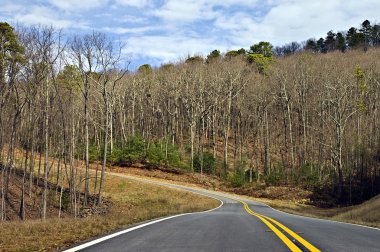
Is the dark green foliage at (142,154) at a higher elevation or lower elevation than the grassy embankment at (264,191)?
higher

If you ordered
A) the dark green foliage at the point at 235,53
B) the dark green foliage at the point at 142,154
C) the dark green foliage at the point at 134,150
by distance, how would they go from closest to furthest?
the dark green foliage at the point at 142,154, the dark green foliage at the point at 134,150, the dark green foliage at the point at 235,53

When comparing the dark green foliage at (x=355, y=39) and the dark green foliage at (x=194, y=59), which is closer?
the dark green foliage at (x=194, y=59)

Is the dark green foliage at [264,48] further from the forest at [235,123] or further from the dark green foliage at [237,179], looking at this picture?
the dark green foliage at [237,179]

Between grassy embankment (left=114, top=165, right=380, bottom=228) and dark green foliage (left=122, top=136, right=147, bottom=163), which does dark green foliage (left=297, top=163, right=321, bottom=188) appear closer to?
grassy embankment (left=114, top=165, right=380, bottom=228)

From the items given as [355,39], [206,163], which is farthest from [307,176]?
[355,39]

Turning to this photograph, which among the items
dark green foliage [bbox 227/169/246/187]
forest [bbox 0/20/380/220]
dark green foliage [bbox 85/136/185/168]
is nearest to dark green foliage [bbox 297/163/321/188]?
forest [bbox 0/20/380/220]

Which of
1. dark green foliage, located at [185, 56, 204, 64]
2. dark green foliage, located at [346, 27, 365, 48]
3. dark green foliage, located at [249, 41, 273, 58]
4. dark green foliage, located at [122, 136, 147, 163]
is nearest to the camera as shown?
dark green foliage, located at [122, 136, 147, 163]

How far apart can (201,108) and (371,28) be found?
8437cm

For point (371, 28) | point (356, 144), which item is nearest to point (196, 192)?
point (356, 144)

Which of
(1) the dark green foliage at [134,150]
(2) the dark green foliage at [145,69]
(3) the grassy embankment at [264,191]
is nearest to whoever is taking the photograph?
(3) the grassy embankment at [264,191]

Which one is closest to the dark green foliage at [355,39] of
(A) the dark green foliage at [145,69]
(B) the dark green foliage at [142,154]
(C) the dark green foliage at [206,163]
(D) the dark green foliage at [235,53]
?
(D) the dark green foliage at [235,53]

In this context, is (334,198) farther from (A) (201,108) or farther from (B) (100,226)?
(B) (100,226)

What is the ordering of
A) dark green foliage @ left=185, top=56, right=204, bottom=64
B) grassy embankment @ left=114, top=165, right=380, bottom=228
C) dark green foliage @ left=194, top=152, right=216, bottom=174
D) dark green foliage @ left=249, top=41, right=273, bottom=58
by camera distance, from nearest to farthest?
grassy embankment @ left=114, top=165, right=380, bottom=228 → dark green foliage @ left=194, top=152, right=216, bottom=174 → dark green foliage @ left=185, top=56, right=204, bottom=64 → dark green foliage @ left=249, top=41, right=273, bottom=58

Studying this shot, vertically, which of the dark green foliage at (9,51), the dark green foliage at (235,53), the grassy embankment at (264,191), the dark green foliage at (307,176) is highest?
the dark green foliage at (235,53)
